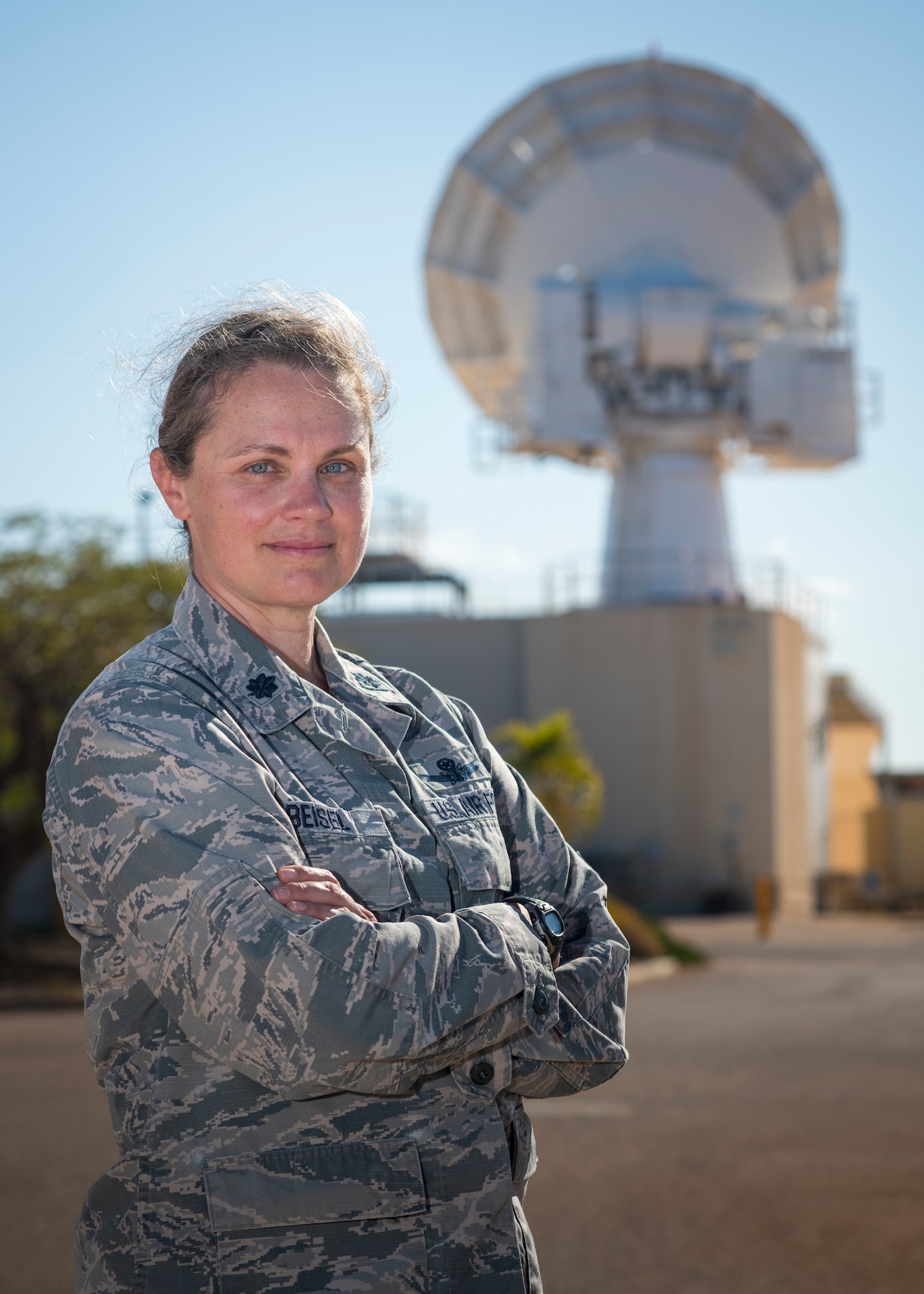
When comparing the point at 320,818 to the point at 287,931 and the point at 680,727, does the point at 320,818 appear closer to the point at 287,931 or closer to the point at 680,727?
the point at 287,931

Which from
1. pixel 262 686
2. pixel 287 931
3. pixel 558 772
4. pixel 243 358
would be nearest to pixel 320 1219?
pixel 287 931

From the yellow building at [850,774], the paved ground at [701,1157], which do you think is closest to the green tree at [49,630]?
the paved ground at [701,1157]

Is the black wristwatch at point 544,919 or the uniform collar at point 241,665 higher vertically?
the uniform collar at point 241,665

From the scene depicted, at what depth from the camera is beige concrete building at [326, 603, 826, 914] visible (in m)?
29.0

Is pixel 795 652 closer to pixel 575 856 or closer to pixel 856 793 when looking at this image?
pixel 856 793

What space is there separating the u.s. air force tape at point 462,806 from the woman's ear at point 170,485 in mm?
687

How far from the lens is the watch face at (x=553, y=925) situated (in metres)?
2.36

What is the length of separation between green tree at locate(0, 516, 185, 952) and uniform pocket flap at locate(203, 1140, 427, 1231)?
46.6ft

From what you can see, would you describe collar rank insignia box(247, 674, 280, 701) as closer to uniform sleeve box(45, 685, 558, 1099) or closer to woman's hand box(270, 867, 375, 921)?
uniform sleeve box(45, 685, 558, 1099)

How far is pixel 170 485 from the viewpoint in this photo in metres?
2.50

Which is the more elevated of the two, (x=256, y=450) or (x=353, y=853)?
(x=256, y=450)

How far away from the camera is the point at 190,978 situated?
2023 millimetres

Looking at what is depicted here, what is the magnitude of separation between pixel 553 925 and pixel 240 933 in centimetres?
61

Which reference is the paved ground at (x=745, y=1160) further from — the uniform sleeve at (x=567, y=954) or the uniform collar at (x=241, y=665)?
the uniform collar at (x=241, y=665)
